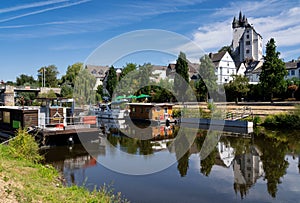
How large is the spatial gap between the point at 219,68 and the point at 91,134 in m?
44.5

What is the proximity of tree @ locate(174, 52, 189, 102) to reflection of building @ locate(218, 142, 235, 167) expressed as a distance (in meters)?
24.1

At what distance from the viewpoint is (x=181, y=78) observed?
1593 inches

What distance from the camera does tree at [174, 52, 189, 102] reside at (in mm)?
40344

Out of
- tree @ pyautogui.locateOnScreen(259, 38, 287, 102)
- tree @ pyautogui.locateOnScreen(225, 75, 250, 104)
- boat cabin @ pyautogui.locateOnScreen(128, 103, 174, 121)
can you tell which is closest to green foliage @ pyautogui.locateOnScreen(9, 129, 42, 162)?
boat cabin @ pyautogui.locateOnScreen(128, 103, 174, 121)

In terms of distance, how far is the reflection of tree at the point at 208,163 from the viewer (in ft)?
36.1

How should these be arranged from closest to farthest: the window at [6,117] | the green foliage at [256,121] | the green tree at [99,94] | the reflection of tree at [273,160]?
the reflection of tree at [273,160]
the window at [6,117]
the green foliage at [256,121]
the green tree at [99,94]

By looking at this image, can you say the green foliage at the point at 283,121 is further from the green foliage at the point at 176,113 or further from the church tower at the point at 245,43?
the church tower at the point at 245,43

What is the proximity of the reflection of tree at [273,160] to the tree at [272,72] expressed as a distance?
18513 mm

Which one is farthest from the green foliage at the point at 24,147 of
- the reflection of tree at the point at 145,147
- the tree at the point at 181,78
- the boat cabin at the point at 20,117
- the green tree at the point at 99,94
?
the green tree at the point at 99,94

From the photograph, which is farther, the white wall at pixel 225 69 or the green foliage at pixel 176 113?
the white wall at pixel 225 69

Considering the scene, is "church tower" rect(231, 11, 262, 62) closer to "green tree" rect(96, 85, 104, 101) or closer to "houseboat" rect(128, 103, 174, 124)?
"green tree" rect(96, 85, 104, 101)

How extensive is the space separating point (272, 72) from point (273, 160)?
24709 mm

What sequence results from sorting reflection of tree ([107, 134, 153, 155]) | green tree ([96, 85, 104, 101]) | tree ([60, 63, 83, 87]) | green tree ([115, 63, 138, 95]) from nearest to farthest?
reflection of tree ([107, 134, 153, 155]) < green tree ([115, 63, 138, 95]) < green tree ([96, 85, 104, 101]) < tree ([60, 63, 83, 87])

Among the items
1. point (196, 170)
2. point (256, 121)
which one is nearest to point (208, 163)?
point (196, 170)
